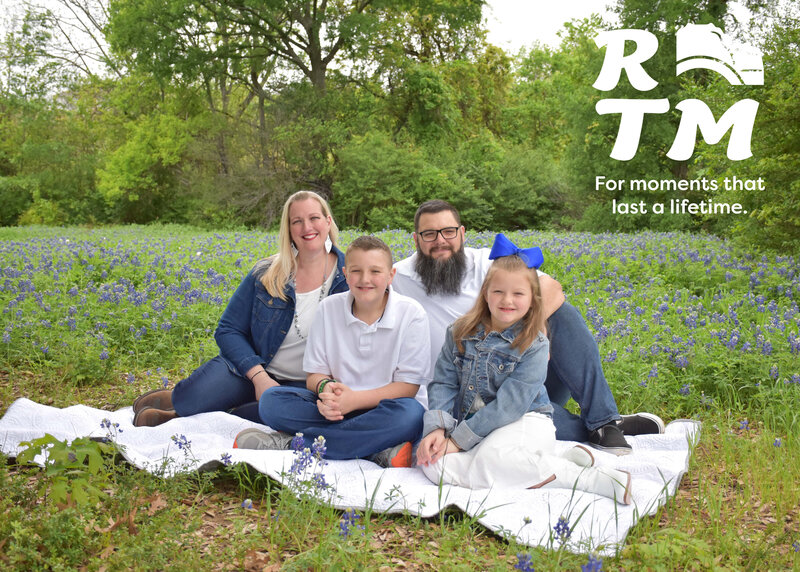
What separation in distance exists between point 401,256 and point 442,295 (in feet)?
15.4

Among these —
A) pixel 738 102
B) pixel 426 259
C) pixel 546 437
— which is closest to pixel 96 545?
pixel 546 437

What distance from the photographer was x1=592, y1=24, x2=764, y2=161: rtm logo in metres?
8.53

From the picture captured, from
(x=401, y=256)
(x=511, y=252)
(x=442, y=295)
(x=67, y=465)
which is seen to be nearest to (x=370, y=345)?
(x=442, y=295)

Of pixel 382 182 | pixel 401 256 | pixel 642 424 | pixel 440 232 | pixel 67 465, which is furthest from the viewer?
pixel 382 182

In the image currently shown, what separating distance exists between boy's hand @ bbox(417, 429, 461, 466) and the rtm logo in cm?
668

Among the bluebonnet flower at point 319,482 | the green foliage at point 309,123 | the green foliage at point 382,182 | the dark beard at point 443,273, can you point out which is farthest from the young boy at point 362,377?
the green foliage at point 382,182

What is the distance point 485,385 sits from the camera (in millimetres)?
3496

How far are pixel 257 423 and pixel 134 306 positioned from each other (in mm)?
2648

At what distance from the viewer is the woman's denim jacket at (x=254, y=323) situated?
4.24 metres

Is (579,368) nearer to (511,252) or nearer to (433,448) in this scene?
(511,252)

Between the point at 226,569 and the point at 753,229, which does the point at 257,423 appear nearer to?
the point at 226,569

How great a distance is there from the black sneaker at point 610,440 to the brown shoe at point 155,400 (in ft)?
8.62

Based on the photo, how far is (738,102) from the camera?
337 inches

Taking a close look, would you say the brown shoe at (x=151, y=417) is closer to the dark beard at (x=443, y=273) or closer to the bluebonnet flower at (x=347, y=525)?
the dark beard at (x=443, y=273)
